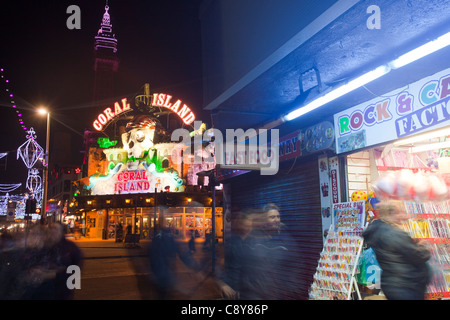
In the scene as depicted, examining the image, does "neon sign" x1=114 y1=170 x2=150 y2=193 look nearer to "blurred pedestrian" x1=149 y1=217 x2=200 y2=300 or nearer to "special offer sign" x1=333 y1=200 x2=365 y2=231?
"blurred pedestrian" x1=149 y1=217 x2=200 y2=300

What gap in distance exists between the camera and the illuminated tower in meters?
71.3

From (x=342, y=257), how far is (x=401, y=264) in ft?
5.73

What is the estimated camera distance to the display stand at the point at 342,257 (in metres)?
5.34

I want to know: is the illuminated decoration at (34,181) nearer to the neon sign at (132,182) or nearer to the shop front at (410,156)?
the neon sign at (132,182)

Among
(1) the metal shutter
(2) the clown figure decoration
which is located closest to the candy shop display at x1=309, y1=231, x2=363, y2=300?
(1) the metal shutter

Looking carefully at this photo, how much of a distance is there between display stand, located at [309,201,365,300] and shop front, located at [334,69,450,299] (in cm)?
40

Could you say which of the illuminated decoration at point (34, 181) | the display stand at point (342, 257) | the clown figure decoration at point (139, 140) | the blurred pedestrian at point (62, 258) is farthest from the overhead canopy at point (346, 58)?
the illuminated decoration at point (34, 181)

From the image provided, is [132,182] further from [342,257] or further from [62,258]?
[342,257]

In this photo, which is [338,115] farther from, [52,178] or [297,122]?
[52,178]

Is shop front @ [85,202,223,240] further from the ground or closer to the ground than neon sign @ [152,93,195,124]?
closer to the ground

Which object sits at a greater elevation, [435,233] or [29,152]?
[29,152]

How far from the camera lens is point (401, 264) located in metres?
3.89

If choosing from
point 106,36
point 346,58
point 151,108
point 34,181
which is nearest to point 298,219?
point 346,58
